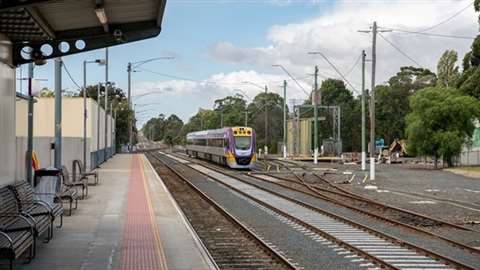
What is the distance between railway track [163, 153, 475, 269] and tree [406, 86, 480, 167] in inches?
1373

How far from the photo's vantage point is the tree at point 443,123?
181 ft

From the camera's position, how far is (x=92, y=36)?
44.4 ft

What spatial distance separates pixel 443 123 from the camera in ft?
185

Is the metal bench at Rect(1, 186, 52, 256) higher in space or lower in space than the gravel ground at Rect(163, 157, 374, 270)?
higher

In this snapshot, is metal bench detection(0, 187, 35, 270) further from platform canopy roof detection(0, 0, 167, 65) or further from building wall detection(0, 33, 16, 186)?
platform canopy roof detection(0, 0, 167, 65)

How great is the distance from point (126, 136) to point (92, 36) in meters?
87.3

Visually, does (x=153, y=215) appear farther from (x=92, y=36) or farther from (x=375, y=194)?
(x=375, y=194)

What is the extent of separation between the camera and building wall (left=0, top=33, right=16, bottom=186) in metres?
12.4

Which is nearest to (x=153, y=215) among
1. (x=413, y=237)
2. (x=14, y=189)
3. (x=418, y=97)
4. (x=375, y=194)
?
(x=14, y=189)

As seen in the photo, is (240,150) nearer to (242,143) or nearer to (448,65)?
(242,143)

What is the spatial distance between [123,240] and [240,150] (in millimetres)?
37836

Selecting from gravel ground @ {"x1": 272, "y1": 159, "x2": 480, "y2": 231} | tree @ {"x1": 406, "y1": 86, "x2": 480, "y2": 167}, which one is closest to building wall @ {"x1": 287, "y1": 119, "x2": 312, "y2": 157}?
tree @ {"x1": 406, "y1": 86, "x2": 480, "y2": 167}

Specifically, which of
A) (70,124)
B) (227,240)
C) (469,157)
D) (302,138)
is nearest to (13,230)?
(227,240)

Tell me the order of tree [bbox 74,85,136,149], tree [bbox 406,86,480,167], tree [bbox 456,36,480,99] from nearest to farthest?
tree [bbox 406,86,480,167], tree [bbox 456,36,480,99], tree [bbox 74,85,136,149]
